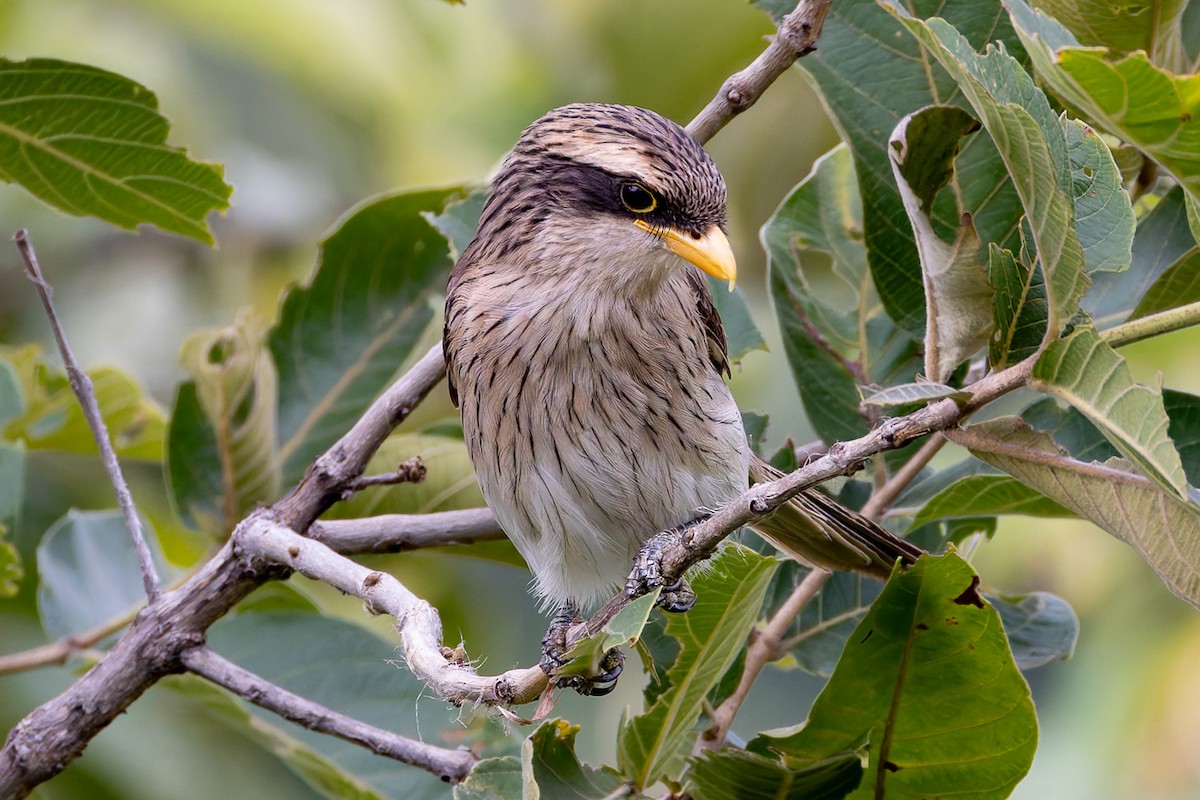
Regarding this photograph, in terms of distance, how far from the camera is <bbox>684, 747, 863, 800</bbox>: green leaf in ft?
6.43

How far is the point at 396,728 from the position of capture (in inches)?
106

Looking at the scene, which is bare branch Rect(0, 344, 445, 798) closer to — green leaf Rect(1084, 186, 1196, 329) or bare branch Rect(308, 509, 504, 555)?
bare branch Rect(308, 509, 504, 555)

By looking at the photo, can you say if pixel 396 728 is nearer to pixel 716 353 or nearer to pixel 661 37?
pixel 716 353

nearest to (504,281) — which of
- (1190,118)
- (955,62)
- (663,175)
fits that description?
(663,175)

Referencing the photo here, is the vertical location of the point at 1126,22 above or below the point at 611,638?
above

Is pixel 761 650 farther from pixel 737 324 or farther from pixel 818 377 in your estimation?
pixel 737 324

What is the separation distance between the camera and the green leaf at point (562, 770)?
1955 mm

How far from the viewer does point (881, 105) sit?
2.31 meters

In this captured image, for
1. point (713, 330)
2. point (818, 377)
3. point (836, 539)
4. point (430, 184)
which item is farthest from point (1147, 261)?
point (430, 184)

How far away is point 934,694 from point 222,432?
5.19 ft

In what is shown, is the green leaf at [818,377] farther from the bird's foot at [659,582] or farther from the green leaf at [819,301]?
the bird's foot at [659,582]

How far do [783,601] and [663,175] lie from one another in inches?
34.2

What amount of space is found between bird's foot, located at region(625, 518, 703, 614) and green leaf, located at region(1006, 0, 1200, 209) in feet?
2.59

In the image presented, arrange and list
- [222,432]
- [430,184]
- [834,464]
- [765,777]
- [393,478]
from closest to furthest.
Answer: [834,464] → [765,777] → [393,478] → [222,432] → [430,184]
